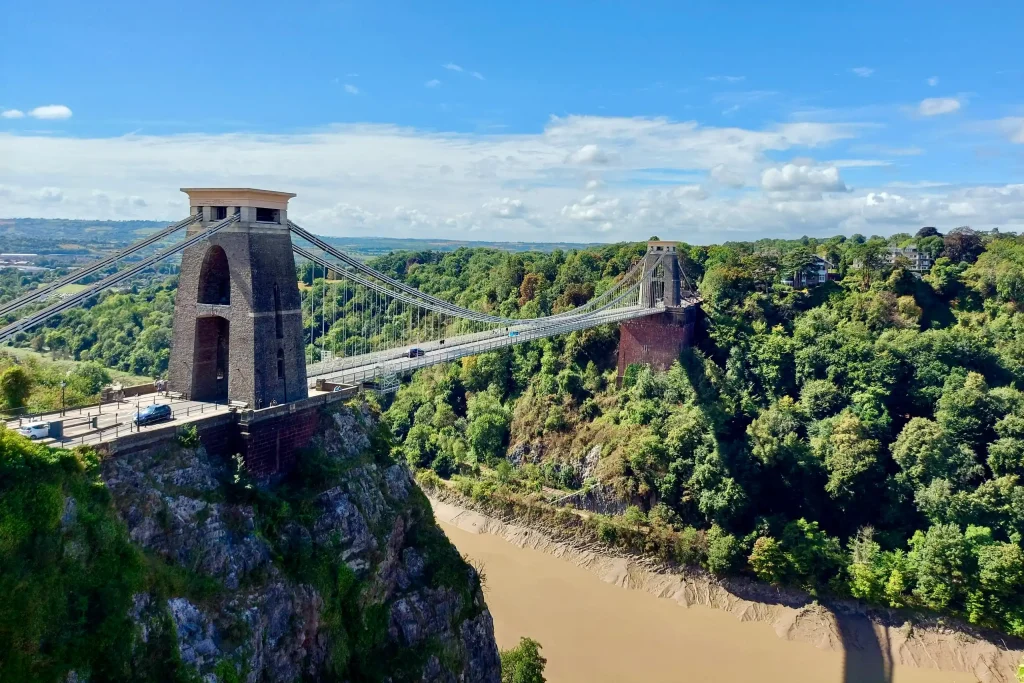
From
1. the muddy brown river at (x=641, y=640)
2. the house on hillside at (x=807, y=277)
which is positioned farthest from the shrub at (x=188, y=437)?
the house on hillside at (x=807, y=277)

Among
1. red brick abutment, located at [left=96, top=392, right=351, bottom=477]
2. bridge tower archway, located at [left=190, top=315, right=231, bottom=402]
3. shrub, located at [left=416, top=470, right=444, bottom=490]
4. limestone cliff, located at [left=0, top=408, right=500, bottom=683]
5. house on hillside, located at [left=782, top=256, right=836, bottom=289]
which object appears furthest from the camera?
house on hillside, located at [left=782, top=256, right=836, bottom=289]

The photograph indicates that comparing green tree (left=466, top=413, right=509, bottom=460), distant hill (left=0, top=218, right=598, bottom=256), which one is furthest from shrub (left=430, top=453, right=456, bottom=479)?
distant hill (left=0, top=218, right=598, bottom=256)

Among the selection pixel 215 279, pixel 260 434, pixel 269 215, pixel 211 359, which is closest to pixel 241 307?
pixel 215 279

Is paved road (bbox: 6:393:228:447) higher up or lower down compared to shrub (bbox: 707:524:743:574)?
higher up

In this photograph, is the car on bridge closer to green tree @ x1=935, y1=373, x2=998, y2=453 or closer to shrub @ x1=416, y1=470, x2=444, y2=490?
shrub @ x1=416, y1=470, x2=444, y2=490

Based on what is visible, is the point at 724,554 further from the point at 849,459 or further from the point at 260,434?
the point at 260,434

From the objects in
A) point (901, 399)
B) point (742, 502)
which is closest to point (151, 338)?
point (742, 502)
